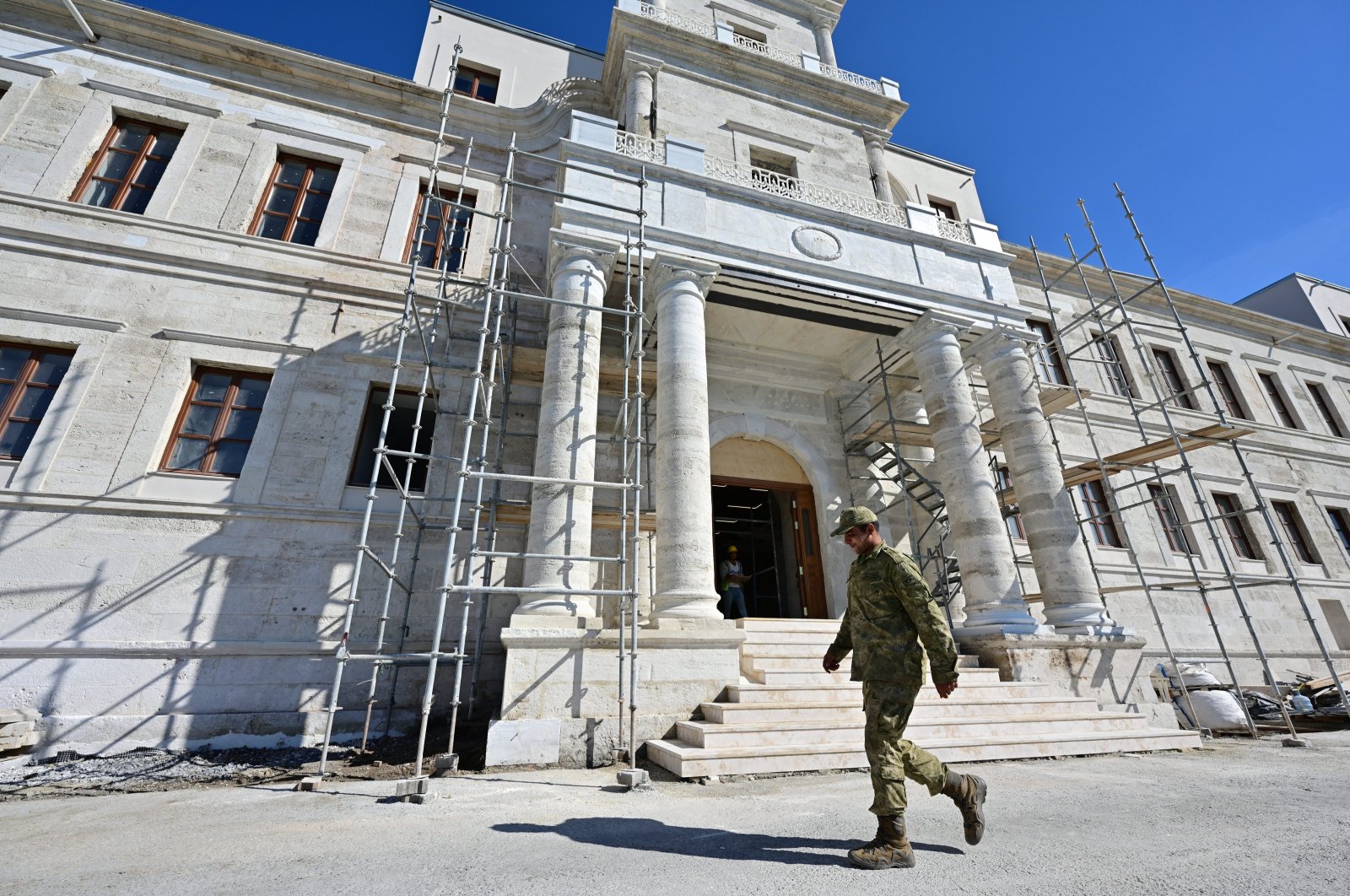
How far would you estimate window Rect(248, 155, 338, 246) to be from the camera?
10336 millimetres

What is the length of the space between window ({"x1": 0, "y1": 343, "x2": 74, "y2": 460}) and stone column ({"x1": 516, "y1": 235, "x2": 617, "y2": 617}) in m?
7.26

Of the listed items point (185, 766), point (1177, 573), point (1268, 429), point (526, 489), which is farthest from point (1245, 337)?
point (185, 766)

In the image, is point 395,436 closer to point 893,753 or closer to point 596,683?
point 596,683

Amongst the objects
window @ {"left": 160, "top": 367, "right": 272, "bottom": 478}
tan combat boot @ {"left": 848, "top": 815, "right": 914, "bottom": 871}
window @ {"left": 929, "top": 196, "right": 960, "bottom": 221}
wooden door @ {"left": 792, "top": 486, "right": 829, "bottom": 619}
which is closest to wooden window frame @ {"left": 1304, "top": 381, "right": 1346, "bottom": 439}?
window @ {"left": 929, "top": 196, "right": 960, "bottom": 221}

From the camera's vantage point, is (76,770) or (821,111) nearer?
(76,770)

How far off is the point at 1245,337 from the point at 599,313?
2319 centimetres

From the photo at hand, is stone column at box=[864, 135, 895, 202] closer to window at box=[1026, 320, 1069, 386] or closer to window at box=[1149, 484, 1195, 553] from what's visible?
window at box=[1026, 320, 1069, 386]

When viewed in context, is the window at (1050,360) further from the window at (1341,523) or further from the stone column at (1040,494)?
the window at (1341,523)

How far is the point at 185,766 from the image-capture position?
6.43 metres

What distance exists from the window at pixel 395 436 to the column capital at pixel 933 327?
8.81m

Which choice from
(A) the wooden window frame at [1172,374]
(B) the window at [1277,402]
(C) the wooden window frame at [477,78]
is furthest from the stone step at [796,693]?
(B) the window at [1277,402]

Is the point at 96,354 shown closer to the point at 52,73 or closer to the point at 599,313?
the point at 52,73

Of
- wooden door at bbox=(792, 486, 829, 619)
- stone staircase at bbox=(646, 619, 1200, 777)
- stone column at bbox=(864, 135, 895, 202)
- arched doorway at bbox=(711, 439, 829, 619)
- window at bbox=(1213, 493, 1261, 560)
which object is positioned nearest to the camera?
stone staircase at bbox=(646, 619, 1200, 777)

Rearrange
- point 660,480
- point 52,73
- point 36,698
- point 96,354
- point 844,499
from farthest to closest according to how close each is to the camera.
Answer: point 844,499, point 52,73, point 96,354, point 660,480, point 36,698
